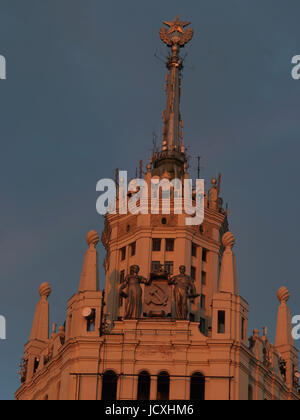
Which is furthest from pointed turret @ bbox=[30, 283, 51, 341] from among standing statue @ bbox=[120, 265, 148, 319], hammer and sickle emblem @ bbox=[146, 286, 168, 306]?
hammer and sickle emblem @ bbox=[146, 286, 168, 306]

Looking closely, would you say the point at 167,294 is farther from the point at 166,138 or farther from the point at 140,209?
the point at 166,138

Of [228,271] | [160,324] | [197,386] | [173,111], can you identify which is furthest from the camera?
[173,111]

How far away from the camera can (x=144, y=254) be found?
140 m

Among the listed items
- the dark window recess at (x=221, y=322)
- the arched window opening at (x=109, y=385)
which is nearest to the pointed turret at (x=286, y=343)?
the dark window recess at (x=221, y=322)

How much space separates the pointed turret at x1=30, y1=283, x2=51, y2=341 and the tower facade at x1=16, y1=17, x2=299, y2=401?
94 mm

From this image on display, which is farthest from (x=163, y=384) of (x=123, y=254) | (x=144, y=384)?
(x=123, y=254)

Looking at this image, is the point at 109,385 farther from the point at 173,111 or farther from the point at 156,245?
the point at 173,111

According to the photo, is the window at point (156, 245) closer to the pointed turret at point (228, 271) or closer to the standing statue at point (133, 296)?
the pointed turret at point (228, 271)

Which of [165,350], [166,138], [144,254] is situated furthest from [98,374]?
[166,138]

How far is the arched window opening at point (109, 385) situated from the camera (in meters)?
126

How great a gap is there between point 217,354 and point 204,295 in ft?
47.4

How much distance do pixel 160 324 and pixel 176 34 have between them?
141 feet

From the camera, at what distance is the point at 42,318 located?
142375 millimetres

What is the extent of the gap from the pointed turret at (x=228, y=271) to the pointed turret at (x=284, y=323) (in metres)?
8.25
